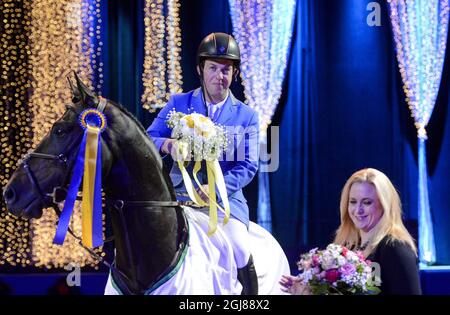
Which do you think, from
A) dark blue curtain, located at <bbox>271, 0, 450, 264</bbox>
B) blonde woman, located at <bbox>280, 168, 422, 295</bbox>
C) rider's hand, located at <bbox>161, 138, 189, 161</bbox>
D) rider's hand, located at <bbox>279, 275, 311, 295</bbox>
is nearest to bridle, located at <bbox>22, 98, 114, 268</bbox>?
rider's hand, located at <bbox>161, 138, 189, 161</bbox>

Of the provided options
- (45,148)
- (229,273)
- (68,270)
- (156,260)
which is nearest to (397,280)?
(229,273)

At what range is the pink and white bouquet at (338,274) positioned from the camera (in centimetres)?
310

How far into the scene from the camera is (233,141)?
12.7 feet

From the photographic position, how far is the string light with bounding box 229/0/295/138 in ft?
18.6

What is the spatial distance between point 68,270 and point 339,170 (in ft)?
7.49

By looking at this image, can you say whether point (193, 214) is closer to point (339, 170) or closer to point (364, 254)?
point (364, 254)

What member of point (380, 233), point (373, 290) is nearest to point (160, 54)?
point (380, 233)

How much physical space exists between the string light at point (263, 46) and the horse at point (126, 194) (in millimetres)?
2536

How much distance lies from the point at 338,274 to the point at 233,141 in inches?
42.0

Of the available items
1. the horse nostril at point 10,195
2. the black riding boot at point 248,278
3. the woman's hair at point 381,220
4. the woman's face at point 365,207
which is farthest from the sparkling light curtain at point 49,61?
the woman's face at point 365,207

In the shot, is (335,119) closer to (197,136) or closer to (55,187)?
(197,136)

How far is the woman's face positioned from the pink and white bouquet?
7.0 inches

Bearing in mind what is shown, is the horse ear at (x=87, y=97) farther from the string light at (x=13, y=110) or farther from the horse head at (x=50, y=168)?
the string light at (x=13, y=110)
